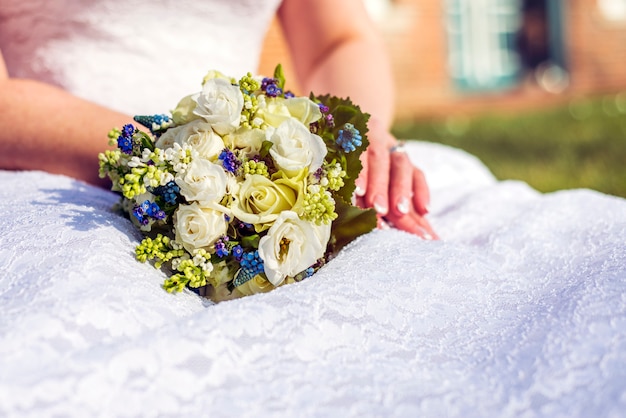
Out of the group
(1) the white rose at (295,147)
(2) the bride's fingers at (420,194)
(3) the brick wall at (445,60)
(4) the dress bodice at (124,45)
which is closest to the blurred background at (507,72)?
(3) the brick wall at (445,60)

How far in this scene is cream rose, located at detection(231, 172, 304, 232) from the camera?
1.32 metres

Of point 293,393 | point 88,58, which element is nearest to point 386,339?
point 293,393

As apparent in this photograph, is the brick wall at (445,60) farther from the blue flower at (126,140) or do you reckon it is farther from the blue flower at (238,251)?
the blue flower at (238,251)

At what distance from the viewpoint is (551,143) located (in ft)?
19.5

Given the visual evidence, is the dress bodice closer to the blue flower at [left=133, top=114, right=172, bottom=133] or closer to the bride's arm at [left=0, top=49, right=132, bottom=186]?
the bride's arm at [left=0, top=49, right=132, bottom=186]

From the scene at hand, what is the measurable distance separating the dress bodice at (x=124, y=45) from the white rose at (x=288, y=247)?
2.78ft

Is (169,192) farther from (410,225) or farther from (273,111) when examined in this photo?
(410,225)

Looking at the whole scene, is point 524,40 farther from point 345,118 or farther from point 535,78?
point 345,118

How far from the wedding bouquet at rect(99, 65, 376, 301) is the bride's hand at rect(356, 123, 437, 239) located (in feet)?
0.90

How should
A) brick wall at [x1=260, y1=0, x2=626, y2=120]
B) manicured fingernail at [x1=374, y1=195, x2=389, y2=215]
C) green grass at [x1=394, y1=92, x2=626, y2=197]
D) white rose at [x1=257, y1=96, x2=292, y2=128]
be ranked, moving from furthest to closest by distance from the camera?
brick wall at [x1=260, y1=0, x2=626, y2=120] < green grass at [x1=394, y1=92, x2=626, y2=197] < manicured fingernail at [x1=374, y1=195, x2=389, y2=215] < white rose at [x1=257, y1=96, x2=292, y2=128]

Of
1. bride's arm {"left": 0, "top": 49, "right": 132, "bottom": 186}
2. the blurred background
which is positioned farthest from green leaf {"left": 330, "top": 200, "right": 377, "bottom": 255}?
the blurred background

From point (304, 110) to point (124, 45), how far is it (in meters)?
0.87

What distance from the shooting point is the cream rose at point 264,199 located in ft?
4.34

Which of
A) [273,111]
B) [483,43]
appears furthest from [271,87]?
[483,43]
